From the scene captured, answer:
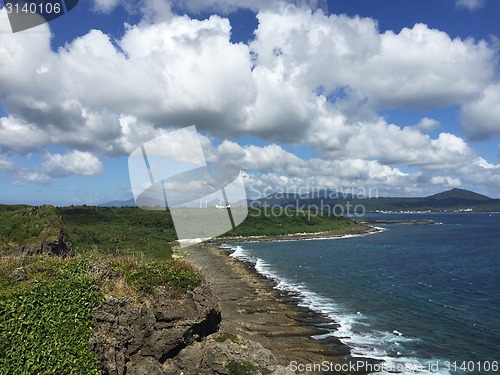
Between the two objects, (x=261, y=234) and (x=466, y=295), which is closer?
(x=466, y=295)

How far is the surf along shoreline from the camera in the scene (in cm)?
2702

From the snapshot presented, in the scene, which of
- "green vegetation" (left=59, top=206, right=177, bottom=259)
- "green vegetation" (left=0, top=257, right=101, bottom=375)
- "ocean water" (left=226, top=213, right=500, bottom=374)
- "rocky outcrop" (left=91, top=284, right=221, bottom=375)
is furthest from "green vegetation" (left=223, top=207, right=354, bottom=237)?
"green vegetation" (left=0, top=257, right=101, bottom=375)

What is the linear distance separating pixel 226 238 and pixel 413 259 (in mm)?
69923

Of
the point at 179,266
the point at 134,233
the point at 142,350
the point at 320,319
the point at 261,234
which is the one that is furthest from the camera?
the point at 261,234

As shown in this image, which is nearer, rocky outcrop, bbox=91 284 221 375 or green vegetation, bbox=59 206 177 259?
rocky outcrop, bbox=91 284 221 375

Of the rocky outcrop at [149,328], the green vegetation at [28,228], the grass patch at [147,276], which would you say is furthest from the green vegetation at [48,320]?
the green vegetation at [28,228]

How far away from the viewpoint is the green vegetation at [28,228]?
128 ft

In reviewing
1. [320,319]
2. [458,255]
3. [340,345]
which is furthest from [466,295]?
[458,255]

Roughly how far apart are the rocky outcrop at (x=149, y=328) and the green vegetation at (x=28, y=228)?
26.9 metres

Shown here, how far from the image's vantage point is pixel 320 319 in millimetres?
36719

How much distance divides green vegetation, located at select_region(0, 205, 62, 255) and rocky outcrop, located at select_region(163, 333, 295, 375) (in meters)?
27.5

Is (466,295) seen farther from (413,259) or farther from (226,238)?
(226,238)

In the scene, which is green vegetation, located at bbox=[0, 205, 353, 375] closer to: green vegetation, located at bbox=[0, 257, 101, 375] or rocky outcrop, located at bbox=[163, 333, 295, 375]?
green vegetation, located at bbox=[0, 257, 101, 375]

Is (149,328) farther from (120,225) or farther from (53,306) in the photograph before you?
(120,225)
